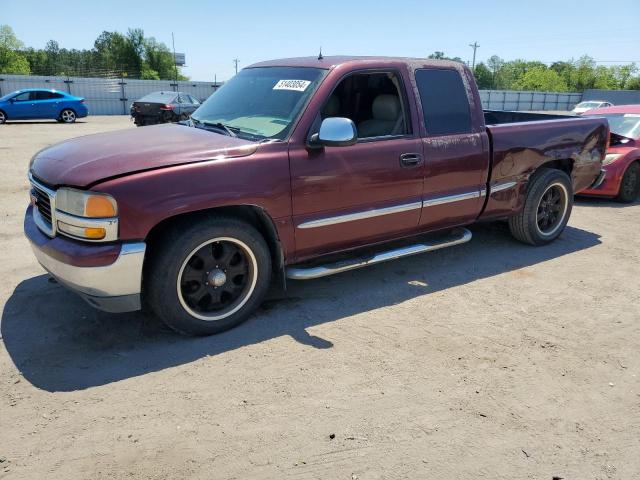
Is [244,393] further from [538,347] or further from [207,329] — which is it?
[538,347]

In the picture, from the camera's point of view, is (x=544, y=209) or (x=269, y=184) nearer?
(x=269, y=184)

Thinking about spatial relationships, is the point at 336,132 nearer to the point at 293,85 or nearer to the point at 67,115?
the point at 293,85

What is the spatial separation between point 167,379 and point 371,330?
1.49m

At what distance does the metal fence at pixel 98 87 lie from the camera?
99.5 feet

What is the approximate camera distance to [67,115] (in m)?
23.0

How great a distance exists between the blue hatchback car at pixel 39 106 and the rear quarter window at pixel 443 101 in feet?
72.5

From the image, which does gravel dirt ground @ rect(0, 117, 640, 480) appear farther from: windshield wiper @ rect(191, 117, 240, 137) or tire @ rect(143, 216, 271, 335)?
windshield wiper @ rect(191, 117, 240, 137)

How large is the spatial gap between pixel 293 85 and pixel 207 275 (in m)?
1.70

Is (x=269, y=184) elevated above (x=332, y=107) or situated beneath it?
situated beneath

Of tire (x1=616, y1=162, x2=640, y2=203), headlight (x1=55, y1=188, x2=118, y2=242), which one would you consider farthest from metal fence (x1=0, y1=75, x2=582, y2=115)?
headlight (x1=55, y1=188, x2=118, y2=242)

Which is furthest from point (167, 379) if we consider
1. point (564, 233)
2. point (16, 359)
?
point (564, 233)

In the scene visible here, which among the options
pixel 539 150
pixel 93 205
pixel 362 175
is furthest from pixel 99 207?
pixel 539 150

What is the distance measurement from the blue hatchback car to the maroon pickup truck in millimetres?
20922

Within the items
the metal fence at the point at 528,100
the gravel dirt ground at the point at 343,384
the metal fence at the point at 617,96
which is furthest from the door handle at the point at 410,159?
the metal fence at the point at 617,96
